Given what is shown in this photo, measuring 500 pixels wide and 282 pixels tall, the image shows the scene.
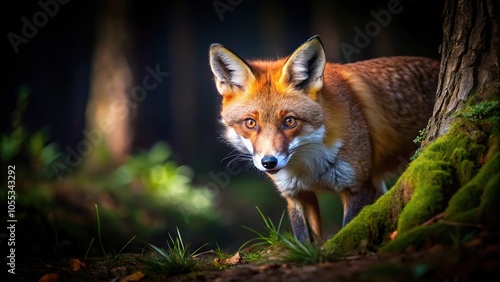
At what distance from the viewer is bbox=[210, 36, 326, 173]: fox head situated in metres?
4.27

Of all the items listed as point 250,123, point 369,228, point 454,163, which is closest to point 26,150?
point 250,123

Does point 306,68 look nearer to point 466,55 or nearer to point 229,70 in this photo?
point 229,70

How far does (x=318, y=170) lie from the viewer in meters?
4.58

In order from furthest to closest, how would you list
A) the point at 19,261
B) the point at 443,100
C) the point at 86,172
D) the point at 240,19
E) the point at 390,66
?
the point at 240,19 → the point at 86,172 → the point at 390,66 → the point at 19,261 → the point at 443,100

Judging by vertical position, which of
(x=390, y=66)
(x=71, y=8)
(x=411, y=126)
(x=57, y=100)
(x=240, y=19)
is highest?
(x=71, y=8)

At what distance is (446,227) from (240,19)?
12.7 metres

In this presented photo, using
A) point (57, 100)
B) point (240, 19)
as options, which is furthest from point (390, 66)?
point (57, 100)

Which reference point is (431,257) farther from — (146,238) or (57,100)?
(57,100)

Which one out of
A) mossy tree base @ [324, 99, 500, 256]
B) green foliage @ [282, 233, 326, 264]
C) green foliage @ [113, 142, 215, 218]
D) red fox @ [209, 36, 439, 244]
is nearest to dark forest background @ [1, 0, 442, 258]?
green foliage @ [113, 142, 215, 218]

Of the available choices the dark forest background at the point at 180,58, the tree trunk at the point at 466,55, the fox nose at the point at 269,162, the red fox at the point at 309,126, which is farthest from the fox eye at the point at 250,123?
the dark forest background at the point at 180,58

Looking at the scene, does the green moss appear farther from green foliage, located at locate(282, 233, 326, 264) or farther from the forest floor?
the forest floor

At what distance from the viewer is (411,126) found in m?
5.37

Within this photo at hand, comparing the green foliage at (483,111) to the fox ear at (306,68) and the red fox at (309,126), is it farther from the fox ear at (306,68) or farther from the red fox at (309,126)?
the fox ear at (306,68)

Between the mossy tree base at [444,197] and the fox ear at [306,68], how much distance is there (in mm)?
1280
